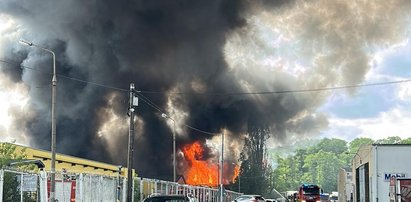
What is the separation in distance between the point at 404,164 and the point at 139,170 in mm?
70435

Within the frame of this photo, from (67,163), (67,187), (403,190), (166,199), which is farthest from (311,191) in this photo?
(403,190)

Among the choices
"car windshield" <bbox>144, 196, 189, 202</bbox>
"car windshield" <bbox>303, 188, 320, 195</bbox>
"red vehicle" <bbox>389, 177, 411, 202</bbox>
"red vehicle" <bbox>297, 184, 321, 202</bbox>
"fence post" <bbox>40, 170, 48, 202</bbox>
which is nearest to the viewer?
"red vehicle" <bbox>389, 177, 411, 202</bbox>

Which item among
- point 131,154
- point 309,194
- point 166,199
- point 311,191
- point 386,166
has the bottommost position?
point 309,194

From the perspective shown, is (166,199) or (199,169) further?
(199,169)

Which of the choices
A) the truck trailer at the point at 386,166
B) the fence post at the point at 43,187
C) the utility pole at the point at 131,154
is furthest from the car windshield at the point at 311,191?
the fence post at the point at 43,187

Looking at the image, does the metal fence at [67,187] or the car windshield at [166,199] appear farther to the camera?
the metal fence at [67,187]

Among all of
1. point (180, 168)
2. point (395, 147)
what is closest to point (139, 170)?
point (180, 168)

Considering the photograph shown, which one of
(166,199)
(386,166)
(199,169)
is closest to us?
(166,199)

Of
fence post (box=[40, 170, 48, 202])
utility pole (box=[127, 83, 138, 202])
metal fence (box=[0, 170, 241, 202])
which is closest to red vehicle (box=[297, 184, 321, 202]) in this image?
metal fence (box=[0, 170, 241, 202])

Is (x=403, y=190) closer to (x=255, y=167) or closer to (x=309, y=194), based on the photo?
(x=309, y=194)

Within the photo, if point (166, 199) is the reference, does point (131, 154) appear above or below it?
above

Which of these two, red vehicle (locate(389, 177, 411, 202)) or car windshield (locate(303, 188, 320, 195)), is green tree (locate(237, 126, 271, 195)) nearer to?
car windshield (locate(303, 188, 320, 195))

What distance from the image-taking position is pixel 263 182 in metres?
116

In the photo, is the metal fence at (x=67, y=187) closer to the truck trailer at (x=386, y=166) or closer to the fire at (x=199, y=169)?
the truck trailer at (x=386, y=166)
